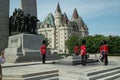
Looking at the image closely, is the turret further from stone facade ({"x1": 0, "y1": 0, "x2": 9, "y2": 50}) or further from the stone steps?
the stone steps

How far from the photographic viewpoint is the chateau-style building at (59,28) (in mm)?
136625

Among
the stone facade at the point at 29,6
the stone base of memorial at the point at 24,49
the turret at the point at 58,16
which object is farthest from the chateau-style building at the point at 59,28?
the stone base of memorial at the point at 24,49

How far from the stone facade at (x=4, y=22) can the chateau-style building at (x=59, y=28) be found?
10568cm

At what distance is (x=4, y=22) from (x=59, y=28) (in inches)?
4335

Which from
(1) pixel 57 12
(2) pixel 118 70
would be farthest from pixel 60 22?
(2) pixel 118 70

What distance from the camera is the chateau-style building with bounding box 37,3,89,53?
448 ft

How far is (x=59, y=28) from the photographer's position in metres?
139

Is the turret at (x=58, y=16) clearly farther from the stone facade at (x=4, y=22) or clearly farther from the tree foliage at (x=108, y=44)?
the stone facade at (x=4, y=22)

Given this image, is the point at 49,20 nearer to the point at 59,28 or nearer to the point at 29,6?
the point at 59,28

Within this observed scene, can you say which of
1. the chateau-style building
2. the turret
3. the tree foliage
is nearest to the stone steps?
the tree foliage

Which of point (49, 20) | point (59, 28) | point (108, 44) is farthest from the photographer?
point (49, 20)

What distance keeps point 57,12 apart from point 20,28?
120 meters

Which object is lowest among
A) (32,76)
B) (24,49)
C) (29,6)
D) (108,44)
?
(32,76)

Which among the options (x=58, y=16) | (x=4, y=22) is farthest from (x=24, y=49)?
(x=58, y=16)
